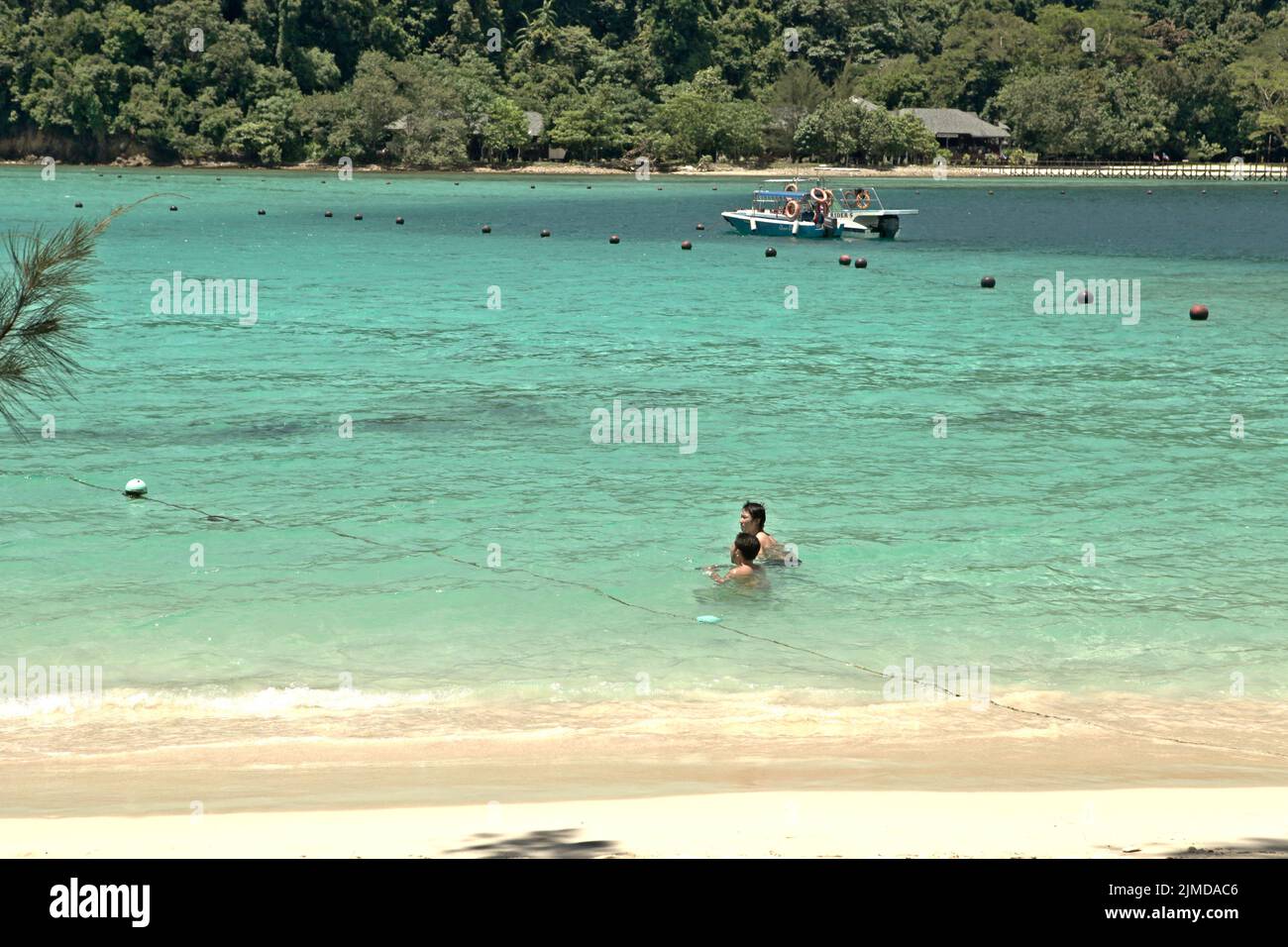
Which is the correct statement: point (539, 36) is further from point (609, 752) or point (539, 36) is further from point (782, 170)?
point (609, 752)

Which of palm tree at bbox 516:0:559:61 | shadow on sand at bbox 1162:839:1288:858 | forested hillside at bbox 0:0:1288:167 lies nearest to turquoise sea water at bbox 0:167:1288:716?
shadow on sand at bbox 1162:839:1288:858

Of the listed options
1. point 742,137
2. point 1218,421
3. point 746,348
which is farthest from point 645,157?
point 1218,421

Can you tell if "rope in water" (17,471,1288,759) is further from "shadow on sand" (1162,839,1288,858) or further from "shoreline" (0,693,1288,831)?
"shadow on sand" (1162,839,1288,858)

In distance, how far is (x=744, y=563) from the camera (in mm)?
17562

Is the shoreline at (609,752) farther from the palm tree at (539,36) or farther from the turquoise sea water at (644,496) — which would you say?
the palm tree at (539,36)

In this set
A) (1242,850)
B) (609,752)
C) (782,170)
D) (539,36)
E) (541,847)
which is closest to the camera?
(1242,850)

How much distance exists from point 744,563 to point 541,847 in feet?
28.6

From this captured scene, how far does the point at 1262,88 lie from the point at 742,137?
6237 centimetres

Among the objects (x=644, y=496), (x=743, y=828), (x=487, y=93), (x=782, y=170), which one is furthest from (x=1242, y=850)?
Answer: (x=487, y=93)

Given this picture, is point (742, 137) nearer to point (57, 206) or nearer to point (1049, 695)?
point (57, 206)

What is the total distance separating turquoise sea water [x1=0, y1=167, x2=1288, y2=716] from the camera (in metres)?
15.6

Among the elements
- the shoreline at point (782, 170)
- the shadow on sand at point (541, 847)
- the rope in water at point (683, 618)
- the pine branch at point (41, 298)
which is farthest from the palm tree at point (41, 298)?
the shoreline at point (782, 170)

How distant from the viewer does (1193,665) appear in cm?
1528
